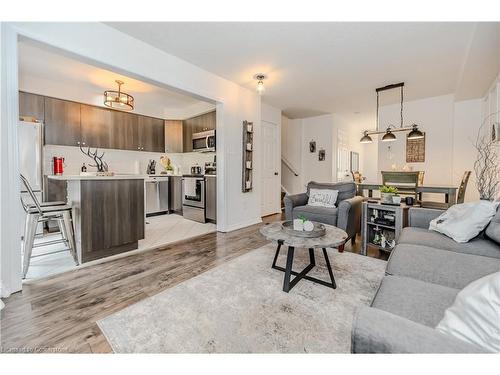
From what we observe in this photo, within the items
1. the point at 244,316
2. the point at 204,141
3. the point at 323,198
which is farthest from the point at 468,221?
the point at 204,141

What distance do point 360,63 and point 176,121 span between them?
4.11 m

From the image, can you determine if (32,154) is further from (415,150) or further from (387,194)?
(415,150)

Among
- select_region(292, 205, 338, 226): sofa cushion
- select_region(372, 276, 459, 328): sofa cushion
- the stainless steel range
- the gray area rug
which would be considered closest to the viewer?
select_region(372, 276, 459, 328): sofa cushion

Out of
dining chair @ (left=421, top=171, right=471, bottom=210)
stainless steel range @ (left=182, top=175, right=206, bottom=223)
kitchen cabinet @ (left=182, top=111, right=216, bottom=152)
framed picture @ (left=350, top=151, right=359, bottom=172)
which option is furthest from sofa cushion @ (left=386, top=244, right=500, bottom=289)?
framed picture @ (left=350, top=151, right=359, bottom=172)

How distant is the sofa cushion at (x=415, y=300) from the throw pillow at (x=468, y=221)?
1031mm

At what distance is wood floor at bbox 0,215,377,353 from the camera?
4.39 feet

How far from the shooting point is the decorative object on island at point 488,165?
323 centimetres

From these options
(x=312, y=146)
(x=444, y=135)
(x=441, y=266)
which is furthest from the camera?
(x=312, y=146)

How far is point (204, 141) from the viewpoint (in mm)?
4875

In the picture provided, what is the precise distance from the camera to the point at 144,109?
4980 millimetres

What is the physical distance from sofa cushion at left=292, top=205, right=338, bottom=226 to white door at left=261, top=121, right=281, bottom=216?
1798 mm

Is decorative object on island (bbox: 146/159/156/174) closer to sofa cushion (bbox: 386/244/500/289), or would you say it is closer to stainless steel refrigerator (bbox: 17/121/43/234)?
stainless steel refrigerator (bbox: 17/121/43/234)

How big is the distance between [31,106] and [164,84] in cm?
243
